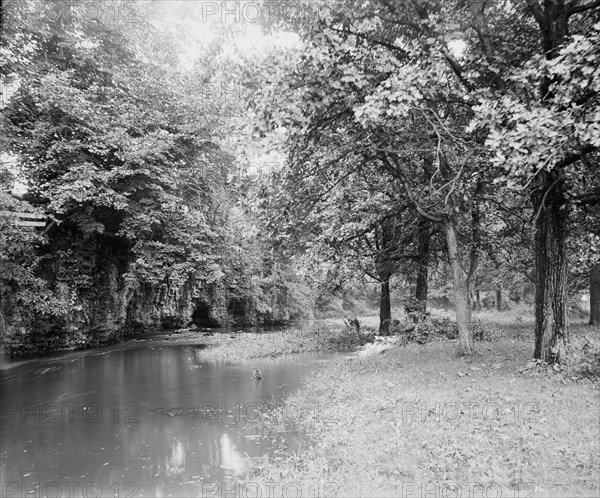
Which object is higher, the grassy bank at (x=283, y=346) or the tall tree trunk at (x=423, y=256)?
the tall tree trunk at (x=423, y=256)

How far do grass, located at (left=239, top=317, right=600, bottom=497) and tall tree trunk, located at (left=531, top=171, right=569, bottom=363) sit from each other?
547 millimetres

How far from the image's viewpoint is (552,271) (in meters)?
9.39

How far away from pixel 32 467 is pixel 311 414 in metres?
5.72

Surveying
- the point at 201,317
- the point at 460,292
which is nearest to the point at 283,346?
the point at 460,292

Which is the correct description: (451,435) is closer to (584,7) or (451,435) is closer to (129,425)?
(129,425)

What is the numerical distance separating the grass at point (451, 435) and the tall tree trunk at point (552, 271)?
0.55 m

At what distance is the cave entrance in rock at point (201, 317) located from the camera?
39.3 m

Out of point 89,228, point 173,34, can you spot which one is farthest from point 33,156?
point 173,34

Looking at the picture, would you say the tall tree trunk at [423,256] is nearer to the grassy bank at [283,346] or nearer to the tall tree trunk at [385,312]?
the tall tree trunk at [385,312]

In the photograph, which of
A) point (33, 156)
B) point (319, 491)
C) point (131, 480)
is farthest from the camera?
point (33, 156)

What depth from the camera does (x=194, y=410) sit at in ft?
36.0

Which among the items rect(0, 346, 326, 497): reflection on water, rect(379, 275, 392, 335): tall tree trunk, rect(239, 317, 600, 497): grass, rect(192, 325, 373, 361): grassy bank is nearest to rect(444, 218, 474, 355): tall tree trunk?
rect(239, 317, 600, 497): grass

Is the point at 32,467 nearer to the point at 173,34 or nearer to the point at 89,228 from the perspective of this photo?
the point at 89,228

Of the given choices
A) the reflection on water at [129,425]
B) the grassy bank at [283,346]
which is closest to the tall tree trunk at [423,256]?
the grassy bank at [283,346]
